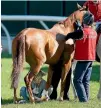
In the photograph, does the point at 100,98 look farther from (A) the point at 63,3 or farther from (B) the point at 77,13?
(A) the point at 63,3

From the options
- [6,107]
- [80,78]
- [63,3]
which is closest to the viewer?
[6,107]

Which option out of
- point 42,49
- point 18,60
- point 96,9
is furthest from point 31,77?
point 96,9

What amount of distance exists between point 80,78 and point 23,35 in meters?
1.33

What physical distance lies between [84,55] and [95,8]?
1090mm

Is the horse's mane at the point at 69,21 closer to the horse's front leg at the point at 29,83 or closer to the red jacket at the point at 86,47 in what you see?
the red jacket at the point at 86,47

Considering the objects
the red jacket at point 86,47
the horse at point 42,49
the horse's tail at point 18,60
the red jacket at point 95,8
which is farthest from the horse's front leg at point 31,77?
the red jacket at point 95,8

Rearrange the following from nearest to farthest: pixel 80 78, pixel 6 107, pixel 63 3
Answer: pixel 6 107, pixel 80 78, pixel 63 3

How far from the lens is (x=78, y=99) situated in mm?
10117

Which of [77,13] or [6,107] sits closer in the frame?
[6,107]

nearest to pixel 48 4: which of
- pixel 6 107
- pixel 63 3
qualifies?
pixel 63 3

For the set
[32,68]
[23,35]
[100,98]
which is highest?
[23,35]

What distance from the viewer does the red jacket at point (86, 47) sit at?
9742 mm

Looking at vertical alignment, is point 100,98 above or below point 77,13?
below

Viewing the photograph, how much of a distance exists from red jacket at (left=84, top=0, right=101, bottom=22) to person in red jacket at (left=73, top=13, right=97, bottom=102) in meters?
0.44
